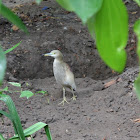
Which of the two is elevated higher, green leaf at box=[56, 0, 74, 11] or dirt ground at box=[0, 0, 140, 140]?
green leaf at box=[56, 0, 74, 11]

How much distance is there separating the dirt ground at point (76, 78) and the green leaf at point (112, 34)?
3286mm

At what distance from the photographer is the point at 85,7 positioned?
0.42 meters

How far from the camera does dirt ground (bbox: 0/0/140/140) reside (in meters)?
3.96

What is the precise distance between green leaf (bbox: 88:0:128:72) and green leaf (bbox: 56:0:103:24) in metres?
0.03

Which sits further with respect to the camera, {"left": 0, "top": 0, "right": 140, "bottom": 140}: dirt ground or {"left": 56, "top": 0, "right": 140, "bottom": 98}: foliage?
{"left": 0, "top": 0, "right": 140, "bottom": 140}: dirt ground

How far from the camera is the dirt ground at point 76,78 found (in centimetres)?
396

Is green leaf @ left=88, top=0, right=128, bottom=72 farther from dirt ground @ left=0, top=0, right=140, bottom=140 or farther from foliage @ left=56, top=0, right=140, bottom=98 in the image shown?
dirt ground @ left=0, top=0, right=140, bottom=140

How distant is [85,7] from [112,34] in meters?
0.07

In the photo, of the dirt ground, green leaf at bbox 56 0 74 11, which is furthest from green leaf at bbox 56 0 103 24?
the dirt ground

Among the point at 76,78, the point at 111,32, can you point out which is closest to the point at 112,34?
the point at 111,32

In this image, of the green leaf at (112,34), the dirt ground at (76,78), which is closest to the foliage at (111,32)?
the green leaf at (112,34)

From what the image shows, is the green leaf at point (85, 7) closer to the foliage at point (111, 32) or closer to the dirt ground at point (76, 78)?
the foliage at point (111, 32)

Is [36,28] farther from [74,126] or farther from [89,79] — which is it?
[74,126]

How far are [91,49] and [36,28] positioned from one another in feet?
4.44
